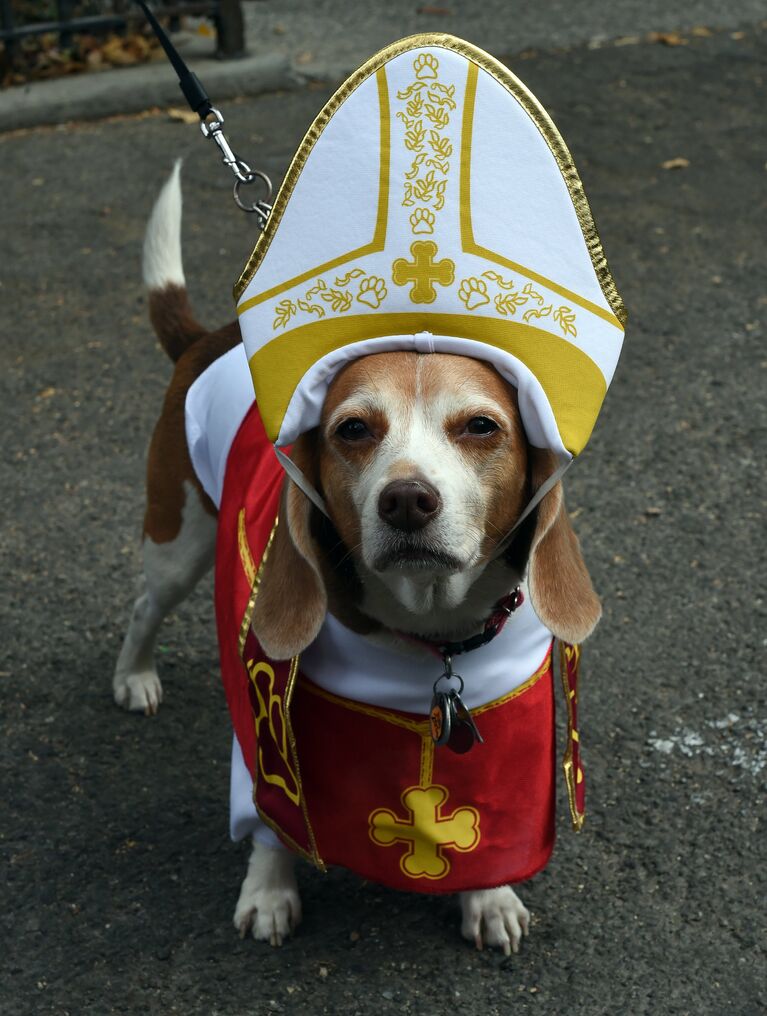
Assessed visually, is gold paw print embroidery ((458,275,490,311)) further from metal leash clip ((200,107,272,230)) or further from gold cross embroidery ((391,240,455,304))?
metal leash clip ((200,107,272,230))

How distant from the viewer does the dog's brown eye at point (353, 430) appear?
2170mm

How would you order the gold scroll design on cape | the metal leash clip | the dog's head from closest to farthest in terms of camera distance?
the dog's head < the gold scroll design on cape < the metal leash clip

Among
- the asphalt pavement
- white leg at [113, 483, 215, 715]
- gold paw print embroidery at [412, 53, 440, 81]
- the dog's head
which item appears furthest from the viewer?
white leg at [113, 483, 215, 715]

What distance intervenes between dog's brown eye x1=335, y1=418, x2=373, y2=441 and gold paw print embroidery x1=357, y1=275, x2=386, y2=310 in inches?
7.8

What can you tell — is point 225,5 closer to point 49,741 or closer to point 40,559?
point 40,559

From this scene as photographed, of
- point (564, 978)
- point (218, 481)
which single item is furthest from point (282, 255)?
point (564, 978)

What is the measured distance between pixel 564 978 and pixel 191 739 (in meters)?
1.15

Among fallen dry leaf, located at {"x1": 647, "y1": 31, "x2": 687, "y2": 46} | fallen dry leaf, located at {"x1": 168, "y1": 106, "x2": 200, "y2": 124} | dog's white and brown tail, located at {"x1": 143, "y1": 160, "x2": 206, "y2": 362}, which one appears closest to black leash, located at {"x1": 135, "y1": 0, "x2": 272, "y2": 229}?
dog's white and brown tail, located at {"x1": 143, "y1": 160, "x2": 206, "y2": 362}

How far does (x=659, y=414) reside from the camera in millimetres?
4594

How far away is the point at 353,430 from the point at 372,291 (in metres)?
0.24

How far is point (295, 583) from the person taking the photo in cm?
234

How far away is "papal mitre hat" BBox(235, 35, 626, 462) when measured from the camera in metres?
2.00

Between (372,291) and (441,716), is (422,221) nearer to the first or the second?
(372,291)

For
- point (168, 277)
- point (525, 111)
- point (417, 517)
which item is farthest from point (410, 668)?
point (168, 277)
